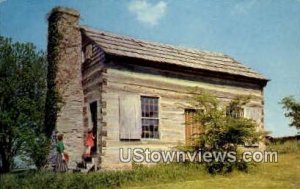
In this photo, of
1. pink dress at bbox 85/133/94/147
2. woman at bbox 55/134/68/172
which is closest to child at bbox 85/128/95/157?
pink dress at bbox 85/133/94/147

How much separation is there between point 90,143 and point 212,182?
4510mm

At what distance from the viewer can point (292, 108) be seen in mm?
25250

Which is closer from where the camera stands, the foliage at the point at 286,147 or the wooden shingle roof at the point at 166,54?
the wooden shingle roof at the point at 166,54

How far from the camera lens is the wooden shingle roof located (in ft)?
53.3

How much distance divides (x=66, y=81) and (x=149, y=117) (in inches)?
129

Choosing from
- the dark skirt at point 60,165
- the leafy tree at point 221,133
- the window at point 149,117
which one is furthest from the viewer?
the window at point 149,117

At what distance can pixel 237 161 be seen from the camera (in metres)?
15.6

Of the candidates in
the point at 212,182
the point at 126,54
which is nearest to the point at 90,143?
the point at 126,54

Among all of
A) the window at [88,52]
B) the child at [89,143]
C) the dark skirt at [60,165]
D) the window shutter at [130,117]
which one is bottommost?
the dark skirt at [60,165]

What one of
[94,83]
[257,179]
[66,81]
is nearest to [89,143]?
[94,83]

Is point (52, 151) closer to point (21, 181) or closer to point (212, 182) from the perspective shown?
point (21, 181)

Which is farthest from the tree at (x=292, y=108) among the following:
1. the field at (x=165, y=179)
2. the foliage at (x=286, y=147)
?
the field at (x=165, y=179)

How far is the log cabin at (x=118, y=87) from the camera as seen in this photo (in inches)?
609

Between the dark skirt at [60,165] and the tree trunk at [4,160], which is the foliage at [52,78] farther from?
the tree trunk at [4,160]
